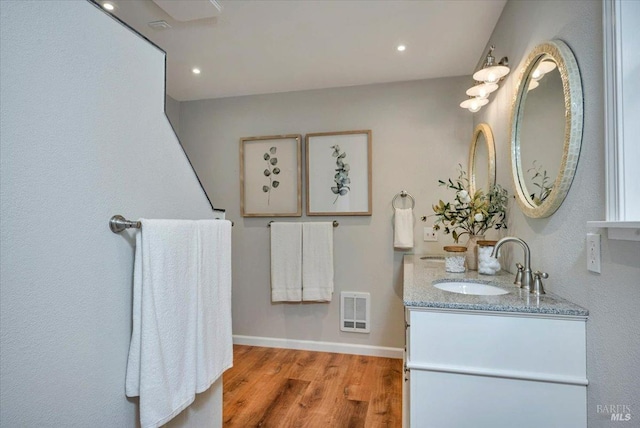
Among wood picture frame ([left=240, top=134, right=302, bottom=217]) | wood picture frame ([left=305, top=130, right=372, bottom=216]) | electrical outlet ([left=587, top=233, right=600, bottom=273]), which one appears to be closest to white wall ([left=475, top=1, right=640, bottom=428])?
electrical outlet ([left=587, top=233, right=600, bottom=273])

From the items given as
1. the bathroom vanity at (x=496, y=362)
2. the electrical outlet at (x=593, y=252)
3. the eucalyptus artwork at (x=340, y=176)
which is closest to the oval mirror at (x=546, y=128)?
the electrical outlet at (x=593, y=252)

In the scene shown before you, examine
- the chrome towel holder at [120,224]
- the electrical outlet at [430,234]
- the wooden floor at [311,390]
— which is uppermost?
the chrome towel holder at [120,224]

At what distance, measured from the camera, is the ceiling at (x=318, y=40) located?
5.90 ft

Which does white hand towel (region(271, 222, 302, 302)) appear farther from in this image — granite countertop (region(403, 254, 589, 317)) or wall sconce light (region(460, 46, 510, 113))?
wall sconce light (region(460, 46, 510, 113))

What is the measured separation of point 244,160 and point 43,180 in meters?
2.37

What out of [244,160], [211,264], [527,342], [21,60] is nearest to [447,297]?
[527,342]

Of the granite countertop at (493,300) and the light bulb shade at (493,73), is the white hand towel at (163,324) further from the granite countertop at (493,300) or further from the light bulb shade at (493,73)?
the light bulb shade at (493,73)

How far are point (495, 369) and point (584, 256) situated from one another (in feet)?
1.58

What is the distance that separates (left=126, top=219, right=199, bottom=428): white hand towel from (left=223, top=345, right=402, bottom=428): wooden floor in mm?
1076

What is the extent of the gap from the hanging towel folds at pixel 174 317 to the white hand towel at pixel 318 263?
4.95 ft

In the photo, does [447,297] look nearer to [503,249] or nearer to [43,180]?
[503,249]

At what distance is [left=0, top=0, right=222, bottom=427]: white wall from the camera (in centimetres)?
64

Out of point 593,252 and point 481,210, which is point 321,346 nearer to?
point 481,210

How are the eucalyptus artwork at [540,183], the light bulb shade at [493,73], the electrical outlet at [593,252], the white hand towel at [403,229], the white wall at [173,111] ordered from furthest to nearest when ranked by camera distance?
the white wall at [173,111]
the white hand towel at [403,229]
the light bulb shade at [493,73]
the eucalyptus artwork at [540,183]
the electrical outlet at [593,252]
